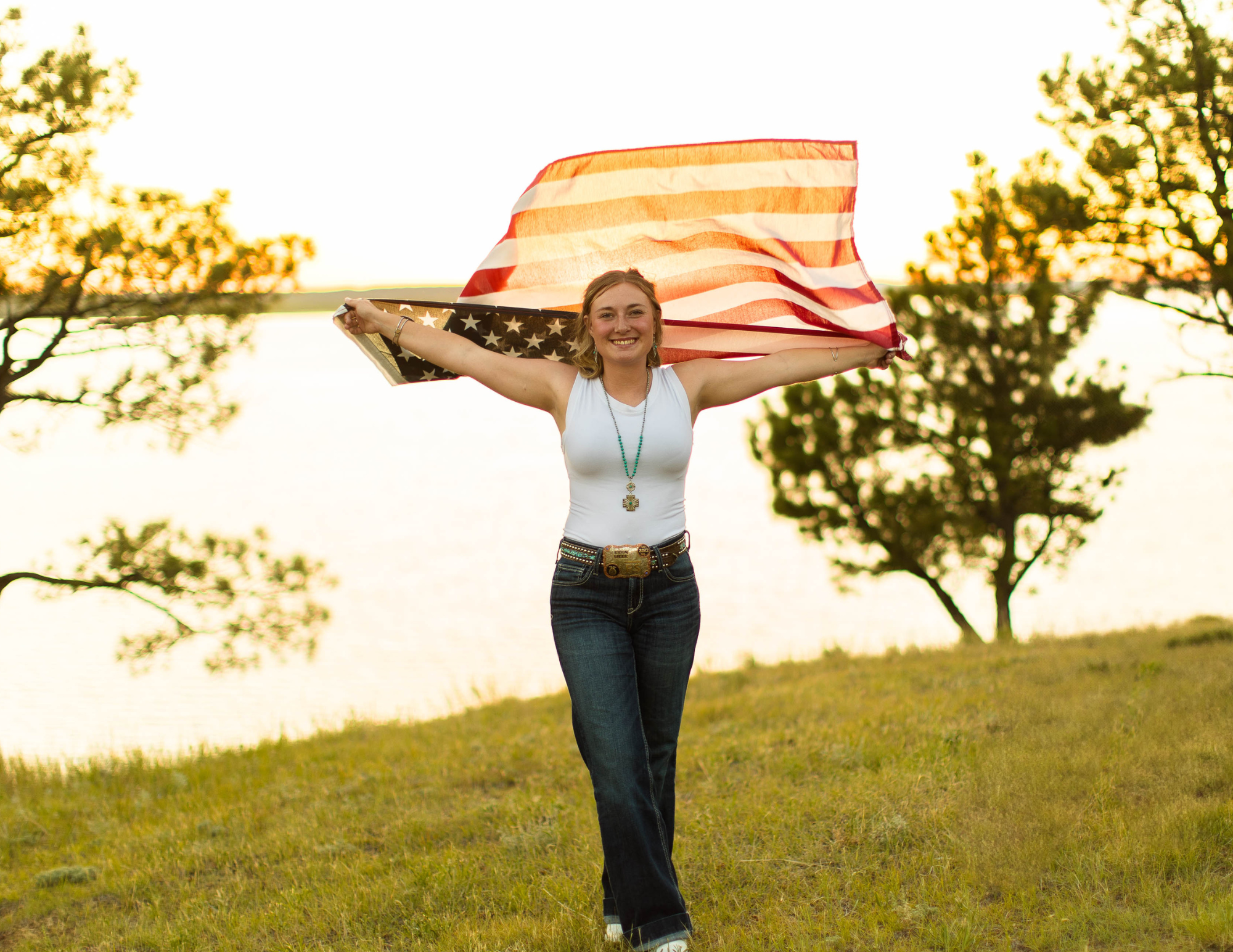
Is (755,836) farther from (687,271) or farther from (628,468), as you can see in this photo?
(687,271)

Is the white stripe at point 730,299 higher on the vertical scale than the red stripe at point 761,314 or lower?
higher

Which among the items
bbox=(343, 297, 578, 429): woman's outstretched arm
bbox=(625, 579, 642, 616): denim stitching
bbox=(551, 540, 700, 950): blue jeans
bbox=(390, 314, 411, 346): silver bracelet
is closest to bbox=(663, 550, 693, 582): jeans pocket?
bbox=(551, 540, 700, 950): blue jeans

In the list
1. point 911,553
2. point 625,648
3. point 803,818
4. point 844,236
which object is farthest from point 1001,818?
point 911,553

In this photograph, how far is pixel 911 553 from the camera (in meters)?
14.4

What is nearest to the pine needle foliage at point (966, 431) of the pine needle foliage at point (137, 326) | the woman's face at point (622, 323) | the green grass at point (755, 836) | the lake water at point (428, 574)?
the lake water at point (428, 574)

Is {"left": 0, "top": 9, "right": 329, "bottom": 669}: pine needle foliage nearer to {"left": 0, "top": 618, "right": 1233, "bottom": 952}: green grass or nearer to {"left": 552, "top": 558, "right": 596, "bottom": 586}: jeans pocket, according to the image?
{"left": 0, "top": 618, "right": 1233, "bottom": 952}: green grass

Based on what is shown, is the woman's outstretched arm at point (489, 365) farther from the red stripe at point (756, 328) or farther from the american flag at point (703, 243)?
the red stripe at point (756, 328)

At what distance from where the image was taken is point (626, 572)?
3797mm

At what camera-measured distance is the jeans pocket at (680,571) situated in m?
3.92

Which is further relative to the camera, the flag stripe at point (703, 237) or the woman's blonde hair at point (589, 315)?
the flag stripe at point (703, 237)

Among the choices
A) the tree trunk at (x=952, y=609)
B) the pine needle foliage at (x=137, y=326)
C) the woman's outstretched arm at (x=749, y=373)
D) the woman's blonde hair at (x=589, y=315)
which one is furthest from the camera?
the tree trunk at (x=952, y=609)

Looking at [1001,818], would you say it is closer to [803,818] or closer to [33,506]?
[803,818]

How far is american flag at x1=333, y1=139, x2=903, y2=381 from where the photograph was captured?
5.12 metres

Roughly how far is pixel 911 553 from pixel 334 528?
71.9ft
